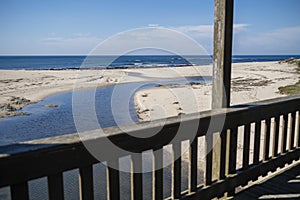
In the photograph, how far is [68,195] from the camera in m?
3.74

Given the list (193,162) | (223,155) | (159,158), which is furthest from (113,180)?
(223,155)

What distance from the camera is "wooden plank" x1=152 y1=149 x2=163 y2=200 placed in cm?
173

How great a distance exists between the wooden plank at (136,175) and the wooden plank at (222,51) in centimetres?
83

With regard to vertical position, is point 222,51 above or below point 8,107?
above

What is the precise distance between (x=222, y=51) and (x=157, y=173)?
99cm

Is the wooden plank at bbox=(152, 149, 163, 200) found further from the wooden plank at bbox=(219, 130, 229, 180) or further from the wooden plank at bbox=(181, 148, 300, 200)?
the wooden plank at bbox=(219, 130, 229, 180)

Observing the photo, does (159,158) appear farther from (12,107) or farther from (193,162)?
(12,107)

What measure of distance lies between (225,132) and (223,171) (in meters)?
0.32

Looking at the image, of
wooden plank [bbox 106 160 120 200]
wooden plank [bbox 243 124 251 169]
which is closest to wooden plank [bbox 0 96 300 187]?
wooden plank [bbox 106 160 120 200]

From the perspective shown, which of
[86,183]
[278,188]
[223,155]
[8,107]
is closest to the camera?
[86,183]

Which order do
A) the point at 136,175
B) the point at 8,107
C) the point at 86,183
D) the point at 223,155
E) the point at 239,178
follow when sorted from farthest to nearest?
the point at 8,107, the point at 239,178, the point at 223,155, the point at 136,175, the point at 86,183

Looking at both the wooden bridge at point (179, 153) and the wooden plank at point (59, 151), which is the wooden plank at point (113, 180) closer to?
the wooden bridge at point (179, 153)

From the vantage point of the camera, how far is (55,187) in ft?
4.43

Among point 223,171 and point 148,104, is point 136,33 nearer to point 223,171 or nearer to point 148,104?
point 223,171
